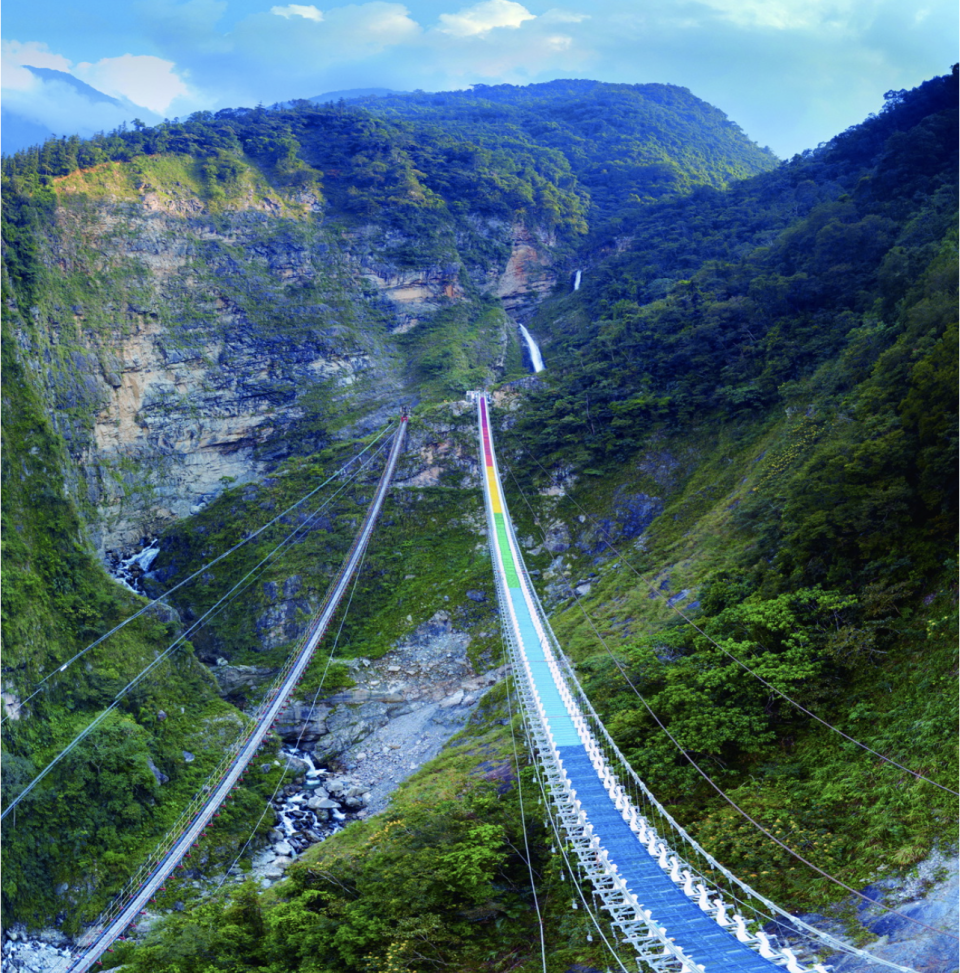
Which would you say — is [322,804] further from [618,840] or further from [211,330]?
[211,330]

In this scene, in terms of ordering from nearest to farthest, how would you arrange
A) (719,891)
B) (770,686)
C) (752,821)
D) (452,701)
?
(719,891) < (752,821) < (770,686) < (452,701)

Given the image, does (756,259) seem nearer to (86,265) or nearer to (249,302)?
(249,302)

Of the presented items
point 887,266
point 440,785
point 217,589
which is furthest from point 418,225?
point 440,785

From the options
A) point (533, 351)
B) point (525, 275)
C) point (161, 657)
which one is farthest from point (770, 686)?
point (525, 275)

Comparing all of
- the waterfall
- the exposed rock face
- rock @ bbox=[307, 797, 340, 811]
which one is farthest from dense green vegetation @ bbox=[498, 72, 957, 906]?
the exposed rock face

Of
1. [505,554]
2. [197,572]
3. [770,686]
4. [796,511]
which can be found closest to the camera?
[770,686]
